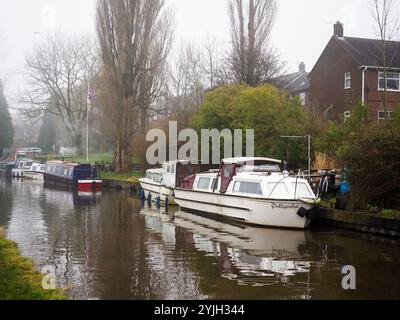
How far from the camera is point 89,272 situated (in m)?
12.1

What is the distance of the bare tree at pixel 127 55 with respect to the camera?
4219cm

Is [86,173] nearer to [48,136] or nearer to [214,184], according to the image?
[214,184]

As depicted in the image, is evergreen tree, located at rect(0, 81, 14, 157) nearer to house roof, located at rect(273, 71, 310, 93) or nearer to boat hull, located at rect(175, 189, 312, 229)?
house roof, located at rect(273, 71, 310, 93)

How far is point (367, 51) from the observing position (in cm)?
3859

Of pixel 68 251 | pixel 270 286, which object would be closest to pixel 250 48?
pixel 68 251

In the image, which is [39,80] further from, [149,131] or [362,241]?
[362,241]

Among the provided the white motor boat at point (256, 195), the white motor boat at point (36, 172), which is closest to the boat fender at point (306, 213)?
the white motor boat at point (256, 195)

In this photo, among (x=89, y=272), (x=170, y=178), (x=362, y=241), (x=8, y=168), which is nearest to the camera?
(x=89, y=272)

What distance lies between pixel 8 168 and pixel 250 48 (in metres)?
44.8

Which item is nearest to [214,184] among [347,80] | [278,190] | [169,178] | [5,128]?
[278,190]

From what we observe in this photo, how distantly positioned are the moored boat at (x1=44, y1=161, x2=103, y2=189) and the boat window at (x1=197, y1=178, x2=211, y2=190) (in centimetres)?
1740

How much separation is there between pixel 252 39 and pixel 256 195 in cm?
2058

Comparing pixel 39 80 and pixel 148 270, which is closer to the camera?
pixel 148 270
